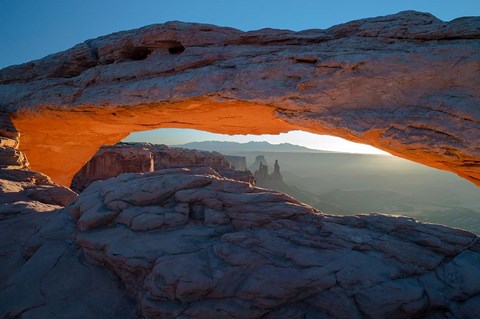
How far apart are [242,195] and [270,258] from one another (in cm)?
175

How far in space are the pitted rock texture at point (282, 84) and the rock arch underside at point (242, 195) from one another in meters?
0.06

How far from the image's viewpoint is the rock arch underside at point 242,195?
167 inches

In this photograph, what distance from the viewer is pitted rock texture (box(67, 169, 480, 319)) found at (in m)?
4.05

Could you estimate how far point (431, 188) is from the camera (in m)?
120

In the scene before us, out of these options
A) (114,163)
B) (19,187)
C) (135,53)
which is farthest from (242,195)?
(114,163)

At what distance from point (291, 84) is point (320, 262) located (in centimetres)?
596

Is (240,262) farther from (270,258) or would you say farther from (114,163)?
(114,163)

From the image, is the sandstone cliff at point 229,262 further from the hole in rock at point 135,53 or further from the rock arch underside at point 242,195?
the hole in rock at point 135,53

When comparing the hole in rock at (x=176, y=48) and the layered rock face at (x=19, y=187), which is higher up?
the hole in rock at (x=176, y=48)

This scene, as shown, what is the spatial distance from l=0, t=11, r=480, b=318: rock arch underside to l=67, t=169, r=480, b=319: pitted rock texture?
0.08ft

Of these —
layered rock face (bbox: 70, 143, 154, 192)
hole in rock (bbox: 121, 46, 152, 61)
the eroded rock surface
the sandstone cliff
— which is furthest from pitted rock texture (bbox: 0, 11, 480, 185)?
layered rock face (bbox: 70, 143, 154, 192)

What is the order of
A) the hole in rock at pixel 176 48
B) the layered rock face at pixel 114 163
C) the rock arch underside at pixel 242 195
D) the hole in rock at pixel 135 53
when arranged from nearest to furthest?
the rock arch underside at pixel 242 195 < the hole in rock at pixel 176 48 < the hole in rock at pixel 135 53 < the layered rock face at pixel 114 163

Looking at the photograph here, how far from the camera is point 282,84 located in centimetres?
873

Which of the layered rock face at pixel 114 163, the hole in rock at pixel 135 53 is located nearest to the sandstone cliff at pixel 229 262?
the hole in rock at pixel 135 53
